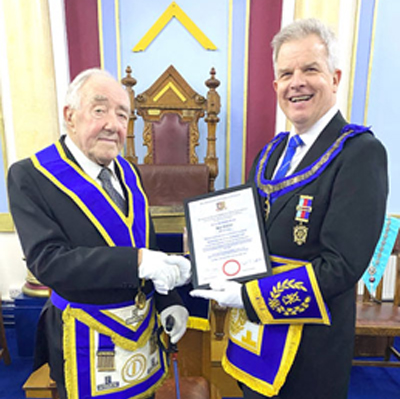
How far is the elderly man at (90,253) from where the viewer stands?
105cm

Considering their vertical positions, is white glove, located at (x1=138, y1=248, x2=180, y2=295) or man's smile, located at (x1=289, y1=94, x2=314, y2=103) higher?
man's smile, located at (x1=289, y1=94, x2=314, y2=103)

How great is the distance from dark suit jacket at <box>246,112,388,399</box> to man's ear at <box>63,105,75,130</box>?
720 mm

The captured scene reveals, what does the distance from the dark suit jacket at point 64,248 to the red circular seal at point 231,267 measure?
0.30 metres

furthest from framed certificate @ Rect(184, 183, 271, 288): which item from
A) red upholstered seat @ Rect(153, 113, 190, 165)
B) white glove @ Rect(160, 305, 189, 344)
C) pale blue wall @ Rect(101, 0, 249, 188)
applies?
pale blue wall @ Rect(101, 0, 249, 188)

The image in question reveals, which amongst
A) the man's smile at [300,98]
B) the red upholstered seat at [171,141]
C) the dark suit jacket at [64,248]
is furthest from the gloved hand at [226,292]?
the red upholstered seat at [171,141]

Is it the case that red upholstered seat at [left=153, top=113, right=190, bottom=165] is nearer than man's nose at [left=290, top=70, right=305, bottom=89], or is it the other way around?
man's nose at [left=290, top=70, right=305, bottom=89]

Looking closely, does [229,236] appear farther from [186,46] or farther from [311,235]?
[186,46]

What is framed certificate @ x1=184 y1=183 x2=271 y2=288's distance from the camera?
113cm

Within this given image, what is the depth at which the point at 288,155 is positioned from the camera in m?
1.20

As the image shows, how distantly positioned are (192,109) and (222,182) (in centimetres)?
84

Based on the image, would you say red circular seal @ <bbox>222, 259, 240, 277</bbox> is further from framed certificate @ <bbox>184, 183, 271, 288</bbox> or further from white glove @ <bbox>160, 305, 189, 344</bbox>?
white glove @ <bbox>160, 305, 189, 344</bbox>

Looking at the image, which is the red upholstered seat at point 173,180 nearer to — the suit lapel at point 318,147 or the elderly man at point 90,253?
the elderly man at point 90,253

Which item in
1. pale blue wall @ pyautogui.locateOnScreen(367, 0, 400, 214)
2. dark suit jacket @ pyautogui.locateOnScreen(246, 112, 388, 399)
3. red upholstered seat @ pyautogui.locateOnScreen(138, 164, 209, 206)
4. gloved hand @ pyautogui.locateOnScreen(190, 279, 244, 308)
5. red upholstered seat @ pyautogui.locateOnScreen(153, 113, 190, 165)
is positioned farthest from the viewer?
red upholstered seat @ pyautogui.locateOnScreen(153, 113, 190, 165)

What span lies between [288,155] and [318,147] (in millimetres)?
129
